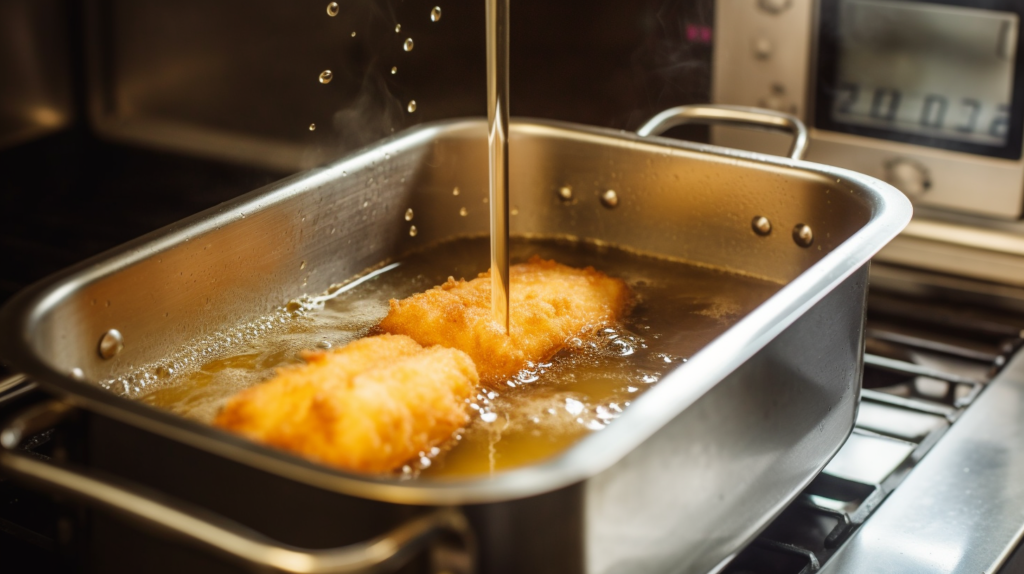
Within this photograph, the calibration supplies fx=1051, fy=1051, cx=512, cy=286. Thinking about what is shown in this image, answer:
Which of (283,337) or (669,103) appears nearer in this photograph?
(283,337)

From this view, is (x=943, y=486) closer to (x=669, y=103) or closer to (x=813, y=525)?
(x=813, y=525)

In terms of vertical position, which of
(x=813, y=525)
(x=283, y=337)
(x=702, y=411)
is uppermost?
(x=702, y=411)

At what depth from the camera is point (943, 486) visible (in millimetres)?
1227

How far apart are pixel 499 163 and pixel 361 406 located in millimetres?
422

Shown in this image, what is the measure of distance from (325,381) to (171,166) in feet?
2.98

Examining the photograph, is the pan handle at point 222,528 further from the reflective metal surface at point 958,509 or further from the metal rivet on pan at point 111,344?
the reflective metal surface at point 958,509

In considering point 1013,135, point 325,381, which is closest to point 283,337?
point 325,381

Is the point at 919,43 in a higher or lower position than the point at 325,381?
higher

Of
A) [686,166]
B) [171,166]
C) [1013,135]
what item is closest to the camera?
[686,166]

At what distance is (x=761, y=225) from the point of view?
147 cm

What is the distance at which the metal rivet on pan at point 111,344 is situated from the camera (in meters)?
1.12

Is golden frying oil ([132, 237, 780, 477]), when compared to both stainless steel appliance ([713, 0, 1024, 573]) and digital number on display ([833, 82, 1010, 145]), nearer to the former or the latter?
stainless steel appliance ([713, 0, 1024, 573])

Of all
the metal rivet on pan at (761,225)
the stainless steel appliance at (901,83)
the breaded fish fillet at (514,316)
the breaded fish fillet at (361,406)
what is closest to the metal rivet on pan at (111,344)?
the breaded fish fillet at (361,406)

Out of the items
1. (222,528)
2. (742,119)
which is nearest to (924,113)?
(742,119)
